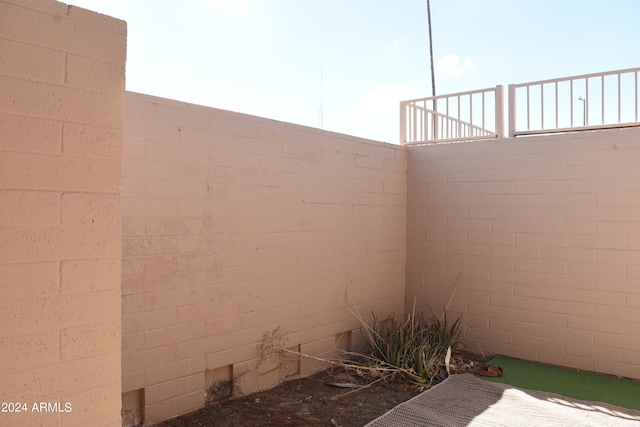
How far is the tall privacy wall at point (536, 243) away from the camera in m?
4.61

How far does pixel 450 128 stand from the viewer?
5.76m

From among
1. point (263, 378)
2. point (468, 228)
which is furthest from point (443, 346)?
point (263, 378)

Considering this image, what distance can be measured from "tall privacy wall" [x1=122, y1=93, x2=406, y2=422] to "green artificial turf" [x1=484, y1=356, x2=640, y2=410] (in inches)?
58.5

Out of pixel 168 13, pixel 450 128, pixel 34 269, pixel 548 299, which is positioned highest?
pixel 168 13

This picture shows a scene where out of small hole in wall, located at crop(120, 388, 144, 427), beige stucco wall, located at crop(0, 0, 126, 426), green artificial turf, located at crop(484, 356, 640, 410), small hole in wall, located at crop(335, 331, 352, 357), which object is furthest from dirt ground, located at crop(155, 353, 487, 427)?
beige stucco wall, located at crop(0, 0, 126, 426)

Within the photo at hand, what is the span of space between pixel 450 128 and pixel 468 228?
117 centimetres

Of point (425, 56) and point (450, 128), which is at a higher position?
point (425, 56)

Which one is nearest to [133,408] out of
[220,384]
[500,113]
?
[220,384]

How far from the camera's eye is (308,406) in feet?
12.8

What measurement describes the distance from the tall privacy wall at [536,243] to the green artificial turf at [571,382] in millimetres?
148

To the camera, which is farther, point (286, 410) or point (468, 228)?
point (468, 228)

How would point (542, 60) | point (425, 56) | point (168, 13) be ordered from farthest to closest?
point (425, 56) → point (542, 60) → point (168, 13)

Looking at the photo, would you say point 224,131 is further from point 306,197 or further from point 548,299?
point 548,299

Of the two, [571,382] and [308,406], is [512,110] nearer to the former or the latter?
[571,382]
